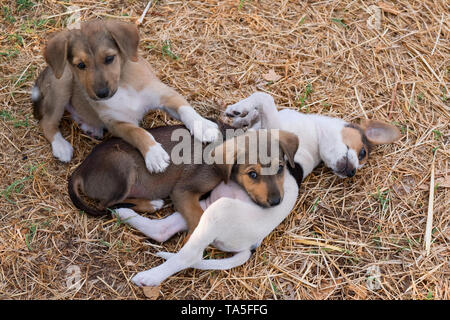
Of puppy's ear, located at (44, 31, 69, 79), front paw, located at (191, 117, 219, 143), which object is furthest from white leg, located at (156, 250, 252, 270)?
puppy's ear, located at (44, 31, 69, 79)

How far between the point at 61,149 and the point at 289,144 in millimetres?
2172

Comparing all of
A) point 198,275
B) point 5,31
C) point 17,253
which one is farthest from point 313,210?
point 5,31

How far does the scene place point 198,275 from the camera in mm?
3965

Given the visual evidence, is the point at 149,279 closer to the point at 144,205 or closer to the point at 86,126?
the point at 144,205

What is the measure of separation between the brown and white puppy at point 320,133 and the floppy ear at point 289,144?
249 millimetres

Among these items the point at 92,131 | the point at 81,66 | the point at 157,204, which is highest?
the point at 81,66

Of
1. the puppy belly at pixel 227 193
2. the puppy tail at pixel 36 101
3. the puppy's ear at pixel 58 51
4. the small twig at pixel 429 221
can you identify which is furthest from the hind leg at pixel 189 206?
the small twig at pixel 429 221

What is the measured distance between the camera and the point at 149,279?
3.78 meters

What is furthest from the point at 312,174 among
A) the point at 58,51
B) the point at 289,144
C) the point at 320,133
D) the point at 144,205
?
the point at 58,51

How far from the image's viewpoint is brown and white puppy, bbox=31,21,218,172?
13.7 ft

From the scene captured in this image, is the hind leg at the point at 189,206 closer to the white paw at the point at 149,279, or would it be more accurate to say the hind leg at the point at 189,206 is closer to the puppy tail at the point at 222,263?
the puppy tail at the point at 222,263

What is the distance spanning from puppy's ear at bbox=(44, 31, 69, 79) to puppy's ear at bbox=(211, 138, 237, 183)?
1.51 metres

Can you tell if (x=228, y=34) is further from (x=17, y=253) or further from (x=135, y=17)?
(x=17, y=253)

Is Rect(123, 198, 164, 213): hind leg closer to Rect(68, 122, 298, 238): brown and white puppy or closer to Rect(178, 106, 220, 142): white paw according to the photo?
Rect(68, 122, 298, 238): brown and white puppy
